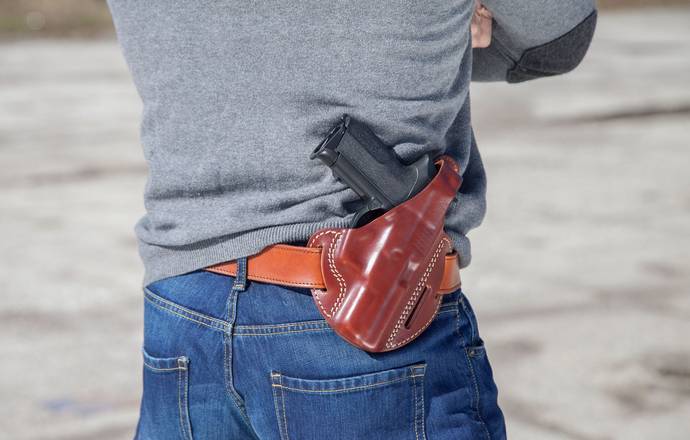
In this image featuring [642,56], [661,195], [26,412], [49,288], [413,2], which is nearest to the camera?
[413,2]

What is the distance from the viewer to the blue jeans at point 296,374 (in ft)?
4.56

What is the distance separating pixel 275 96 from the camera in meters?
1.38

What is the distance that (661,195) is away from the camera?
21.2 feet

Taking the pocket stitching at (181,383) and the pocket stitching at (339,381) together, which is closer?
the pocket stitching at (339,381)

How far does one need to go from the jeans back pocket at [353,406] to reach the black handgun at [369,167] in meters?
0.24

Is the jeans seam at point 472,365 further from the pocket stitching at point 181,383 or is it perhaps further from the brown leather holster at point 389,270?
the pocket stitching at point 181,383

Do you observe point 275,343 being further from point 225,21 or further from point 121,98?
point 121,98

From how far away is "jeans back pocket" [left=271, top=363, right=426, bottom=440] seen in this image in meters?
1.38

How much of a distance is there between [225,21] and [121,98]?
29.5 ft

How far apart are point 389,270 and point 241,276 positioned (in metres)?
0.22

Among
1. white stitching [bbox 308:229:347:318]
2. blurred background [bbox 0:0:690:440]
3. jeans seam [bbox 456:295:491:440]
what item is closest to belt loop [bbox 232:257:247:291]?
white stitching [bbox 308:229:347:318]

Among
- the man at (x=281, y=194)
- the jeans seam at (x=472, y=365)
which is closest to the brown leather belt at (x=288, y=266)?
the man at (x=281, y=194)

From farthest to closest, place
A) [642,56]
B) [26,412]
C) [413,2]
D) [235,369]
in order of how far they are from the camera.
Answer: [642,56] → [26,412] → [235,369] → [413,2]

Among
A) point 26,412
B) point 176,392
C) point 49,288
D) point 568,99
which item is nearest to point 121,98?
point 568,99
